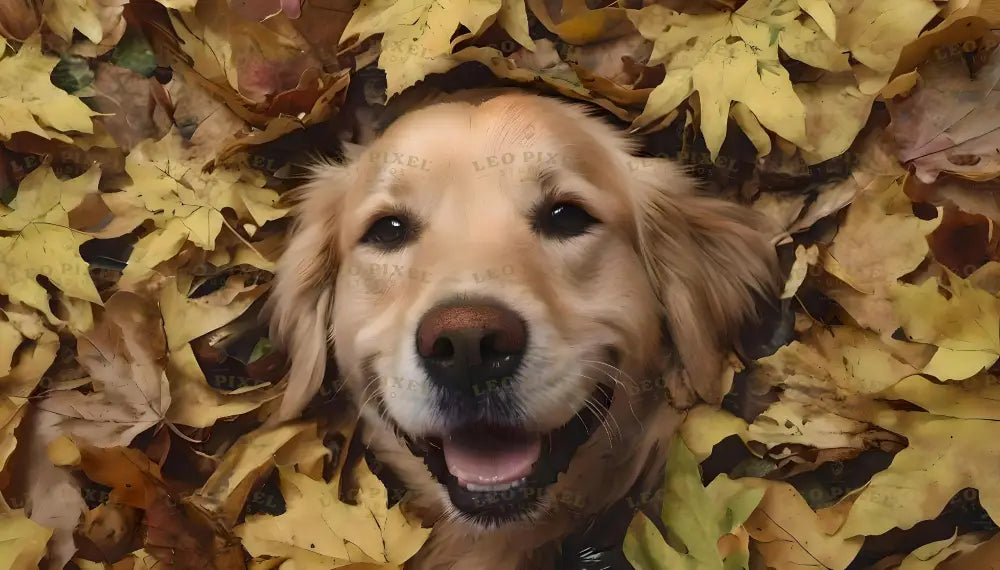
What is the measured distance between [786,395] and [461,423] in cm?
37

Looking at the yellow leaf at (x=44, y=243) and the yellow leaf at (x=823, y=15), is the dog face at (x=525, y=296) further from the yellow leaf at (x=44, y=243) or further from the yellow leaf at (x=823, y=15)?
the yellow leaf at (x=44, y=243)

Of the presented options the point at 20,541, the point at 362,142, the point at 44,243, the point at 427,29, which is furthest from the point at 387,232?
the point at 20,541

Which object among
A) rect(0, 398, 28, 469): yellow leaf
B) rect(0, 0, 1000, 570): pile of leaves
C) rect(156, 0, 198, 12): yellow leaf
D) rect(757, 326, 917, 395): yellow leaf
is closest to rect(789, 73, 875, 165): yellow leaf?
rect(0, 0, 1000, 570): pile of leaves

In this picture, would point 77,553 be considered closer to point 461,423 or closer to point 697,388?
point 461,423

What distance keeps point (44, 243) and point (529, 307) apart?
687 millimetres

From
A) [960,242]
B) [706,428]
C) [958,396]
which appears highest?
[960,242]

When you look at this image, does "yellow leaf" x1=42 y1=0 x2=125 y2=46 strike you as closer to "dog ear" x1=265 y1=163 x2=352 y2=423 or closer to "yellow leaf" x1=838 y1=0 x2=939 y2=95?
"dog ear" x1=265 y1=163 x2=352 y2=423

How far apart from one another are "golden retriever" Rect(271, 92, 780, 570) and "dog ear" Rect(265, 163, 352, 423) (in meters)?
0.03

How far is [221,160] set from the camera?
0.93 metres

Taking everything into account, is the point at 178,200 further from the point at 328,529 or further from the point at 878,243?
the point at 878,243

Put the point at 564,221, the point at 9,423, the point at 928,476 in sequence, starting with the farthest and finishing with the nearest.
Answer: the point at 9,423, the point at 564,221, the point at 928,476

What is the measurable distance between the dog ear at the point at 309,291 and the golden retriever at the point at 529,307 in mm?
31

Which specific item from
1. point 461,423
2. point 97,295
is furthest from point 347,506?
point 97,295

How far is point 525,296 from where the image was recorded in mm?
770
